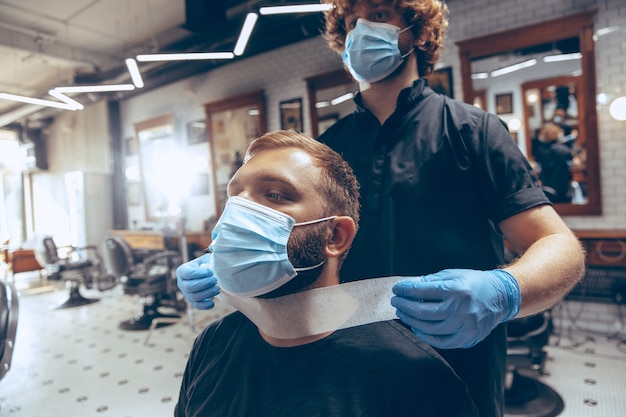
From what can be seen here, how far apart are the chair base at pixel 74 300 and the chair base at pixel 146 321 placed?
1616mm

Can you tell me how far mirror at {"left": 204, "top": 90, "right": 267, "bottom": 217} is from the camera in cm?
576

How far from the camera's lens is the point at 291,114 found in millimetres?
→ 5477

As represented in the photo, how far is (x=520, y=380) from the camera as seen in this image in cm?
274

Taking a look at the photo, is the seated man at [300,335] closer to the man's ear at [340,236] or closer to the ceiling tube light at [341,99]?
the man's ear at [340,236]

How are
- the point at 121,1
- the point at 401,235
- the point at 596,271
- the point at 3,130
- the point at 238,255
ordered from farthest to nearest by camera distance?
the point at 3,130, the point at 121,1, the point at 596,271, the point at 401,235, the point at 238,255

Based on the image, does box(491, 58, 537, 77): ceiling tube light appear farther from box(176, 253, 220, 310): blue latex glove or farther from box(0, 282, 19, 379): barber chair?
box(0, 282, 19, 379): barber chair

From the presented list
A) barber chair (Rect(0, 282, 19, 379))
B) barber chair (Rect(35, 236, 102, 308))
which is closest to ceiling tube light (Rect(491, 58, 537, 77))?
barber chair (Rect(0, 282, 19, 379))

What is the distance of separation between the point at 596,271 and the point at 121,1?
601 cm

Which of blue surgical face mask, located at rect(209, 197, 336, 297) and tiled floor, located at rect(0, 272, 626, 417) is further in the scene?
tiled floor, located at rect(0, 272, 626, 417)

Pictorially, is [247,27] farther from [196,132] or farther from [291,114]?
[196,132]

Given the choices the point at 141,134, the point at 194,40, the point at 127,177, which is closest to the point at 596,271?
the point at 194,40

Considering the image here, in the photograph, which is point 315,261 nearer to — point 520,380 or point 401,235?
point 401,235

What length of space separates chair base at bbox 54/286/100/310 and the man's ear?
20.1 ft

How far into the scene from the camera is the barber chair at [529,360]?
98.7 inches
